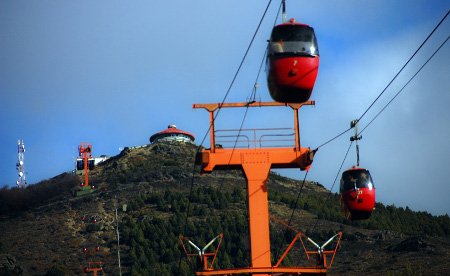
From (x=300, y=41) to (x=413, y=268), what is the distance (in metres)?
46.2

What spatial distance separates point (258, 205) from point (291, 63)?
9.10 m

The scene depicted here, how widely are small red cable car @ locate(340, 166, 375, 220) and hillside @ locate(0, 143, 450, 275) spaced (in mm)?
26961

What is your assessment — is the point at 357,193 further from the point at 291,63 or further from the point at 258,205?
the point at 291,63

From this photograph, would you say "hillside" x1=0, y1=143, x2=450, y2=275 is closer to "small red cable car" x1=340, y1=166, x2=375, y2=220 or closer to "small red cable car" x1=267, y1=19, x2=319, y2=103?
"small red cable car" x1=340, y1=166, x2=375, y2=220

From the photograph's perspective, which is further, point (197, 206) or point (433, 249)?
point (197, 206)

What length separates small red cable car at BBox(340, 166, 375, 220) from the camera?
28875mm

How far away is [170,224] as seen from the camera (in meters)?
80.1

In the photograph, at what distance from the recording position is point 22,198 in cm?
10812

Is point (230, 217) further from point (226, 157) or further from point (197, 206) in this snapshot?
point (226, 157)

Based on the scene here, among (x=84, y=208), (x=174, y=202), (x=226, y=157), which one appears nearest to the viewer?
(x=226, y=157)

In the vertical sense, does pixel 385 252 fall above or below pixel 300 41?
below

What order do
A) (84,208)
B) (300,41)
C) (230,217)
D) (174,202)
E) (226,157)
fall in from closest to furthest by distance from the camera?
(300,41), (226,157), (230,217), (174,202), (84,208)

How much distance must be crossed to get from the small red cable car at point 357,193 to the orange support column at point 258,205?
3.14m

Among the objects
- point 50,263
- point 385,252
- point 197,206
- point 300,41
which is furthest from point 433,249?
point 300,41
